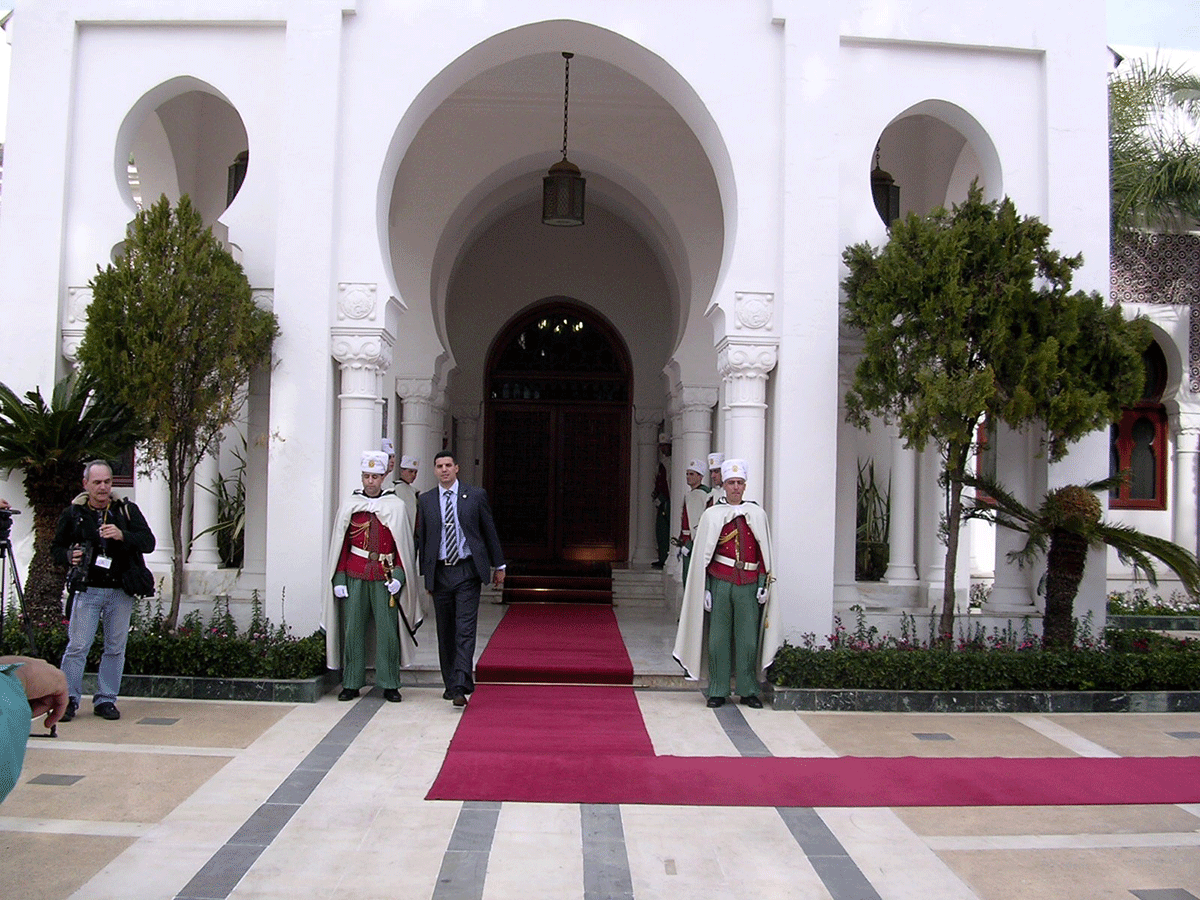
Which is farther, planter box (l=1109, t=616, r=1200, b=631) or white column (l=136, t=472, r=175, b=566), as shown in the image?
planter box (l=1109, t=616, r=1200, b=631)

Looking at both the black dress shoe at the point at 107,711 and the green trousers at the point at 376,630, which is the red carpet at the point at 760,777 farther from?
the black dress shoe at the point at 107,711

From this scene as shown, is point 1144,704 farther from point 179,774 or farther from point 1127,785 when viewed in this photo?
point 179,774

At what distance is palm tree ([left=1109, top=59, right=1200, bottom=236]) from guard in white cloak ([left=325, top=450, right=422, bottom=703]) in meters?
8.90

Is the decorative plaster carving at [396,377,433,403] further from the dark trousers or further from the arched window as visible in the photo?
the arched window

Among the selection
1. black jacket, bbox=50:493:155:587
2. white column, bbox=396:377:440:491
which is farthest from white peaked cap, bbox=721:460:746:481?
white column, bbox=396:377:440:491

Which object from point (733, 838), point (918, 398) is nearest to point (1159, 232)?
point (918, 398)

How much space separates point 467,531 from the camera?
286 inches

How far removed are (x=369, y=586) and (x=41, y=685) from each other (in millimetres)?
4443

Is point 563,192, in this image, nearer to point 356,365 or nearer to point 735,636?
point 356,365

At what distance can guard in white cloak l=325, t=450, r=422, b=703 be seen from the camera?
24.0ft

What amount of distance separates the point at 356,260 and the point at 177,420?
173 centimetres

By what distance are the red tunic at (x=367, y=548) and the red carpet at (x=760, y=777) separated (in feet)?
4.40

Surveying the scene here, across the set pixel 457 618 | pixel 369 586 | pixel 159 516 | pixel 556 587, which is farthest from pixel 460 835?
pixel 556 587

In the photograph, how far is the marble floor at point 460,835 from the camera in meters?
4.09
